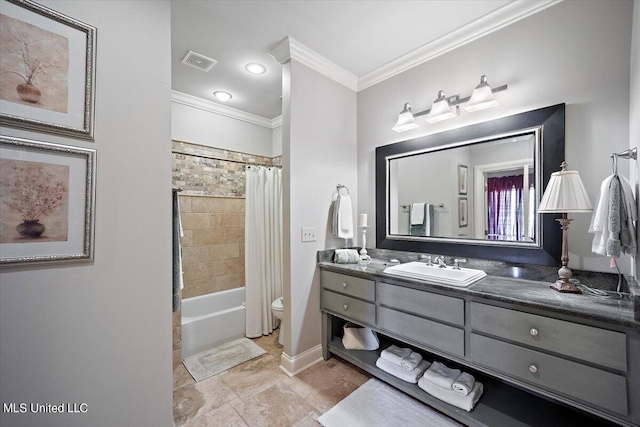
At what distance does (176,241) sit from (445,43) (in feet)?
7.72

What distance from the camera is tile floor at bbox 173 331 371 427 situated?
159 centimetres

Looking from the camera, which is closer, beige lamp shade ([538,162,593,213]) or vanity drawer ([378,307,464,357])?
beige lamp shade ([538,162,593,213])

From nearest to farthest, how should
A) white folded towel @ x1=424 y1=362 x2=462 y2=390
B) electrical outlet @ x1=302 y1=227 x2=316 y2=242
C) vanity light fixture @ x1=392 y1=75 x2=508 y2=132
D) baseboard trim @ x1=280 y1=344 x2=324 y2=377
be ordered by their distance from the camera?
white folded towel @ x1=424 y1=362 x2=462 y2=390, vanity light fixture @ x1=392 y1=75 x2=508 y2=132, baseboard trim @ x1=280 y1=344 x2=324 y2=377, electrical outlet @ x1=302 y1=227 x2=316 y2=242

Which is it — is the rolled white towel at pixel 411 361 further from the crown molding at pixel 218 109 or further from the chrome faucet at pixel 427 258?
the crown molding at pixel 218 109

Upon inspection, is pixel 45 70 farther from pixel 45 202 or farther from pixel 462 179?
pixel 462 179

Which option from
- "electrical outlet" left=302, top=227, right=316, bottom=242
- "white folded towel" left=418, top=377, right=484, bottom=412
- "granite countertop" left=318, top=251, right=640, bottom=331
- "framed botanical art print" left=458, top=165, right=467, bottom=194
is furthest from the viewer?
"electrical outlet" left=302, top=227, right=316, bottom=242

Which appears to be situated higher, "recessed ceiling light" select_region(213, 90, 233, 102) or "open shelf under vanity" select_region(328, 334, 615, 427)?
"recessed ceiling light" select_region(213, 90, 233, 102)

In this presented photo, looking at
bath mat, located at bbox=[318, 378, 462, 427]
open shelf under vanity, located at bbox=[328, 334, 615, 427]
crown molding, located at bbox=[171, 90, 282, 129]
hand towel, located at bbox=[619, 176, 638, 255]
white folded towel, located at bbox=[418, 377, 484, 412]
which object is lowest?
bath mat, located at bbox=[318, 378, 462, 427]

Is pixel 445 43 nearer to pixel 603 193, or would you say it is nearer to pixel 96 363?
pixel 603 193

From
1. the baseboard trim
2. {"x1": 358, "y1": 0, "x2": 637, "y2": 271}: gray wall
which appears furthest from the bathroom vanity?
{"x1": 358, "y1": 0, "x2": 637, "y2": 271}: gray wall

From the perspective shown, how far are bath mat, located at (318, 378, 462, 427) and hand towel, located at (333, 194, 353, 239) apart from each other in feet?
3.86

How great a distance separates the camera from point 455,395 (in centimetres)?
151

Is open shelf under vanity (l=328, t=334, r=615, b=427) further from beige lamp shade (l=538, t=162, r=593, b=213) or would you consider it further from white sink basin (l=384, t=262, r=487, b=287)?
beige lamp shade (l=538, t=162, r=593, b=213)

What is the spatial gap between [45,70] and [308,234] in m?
1.69
